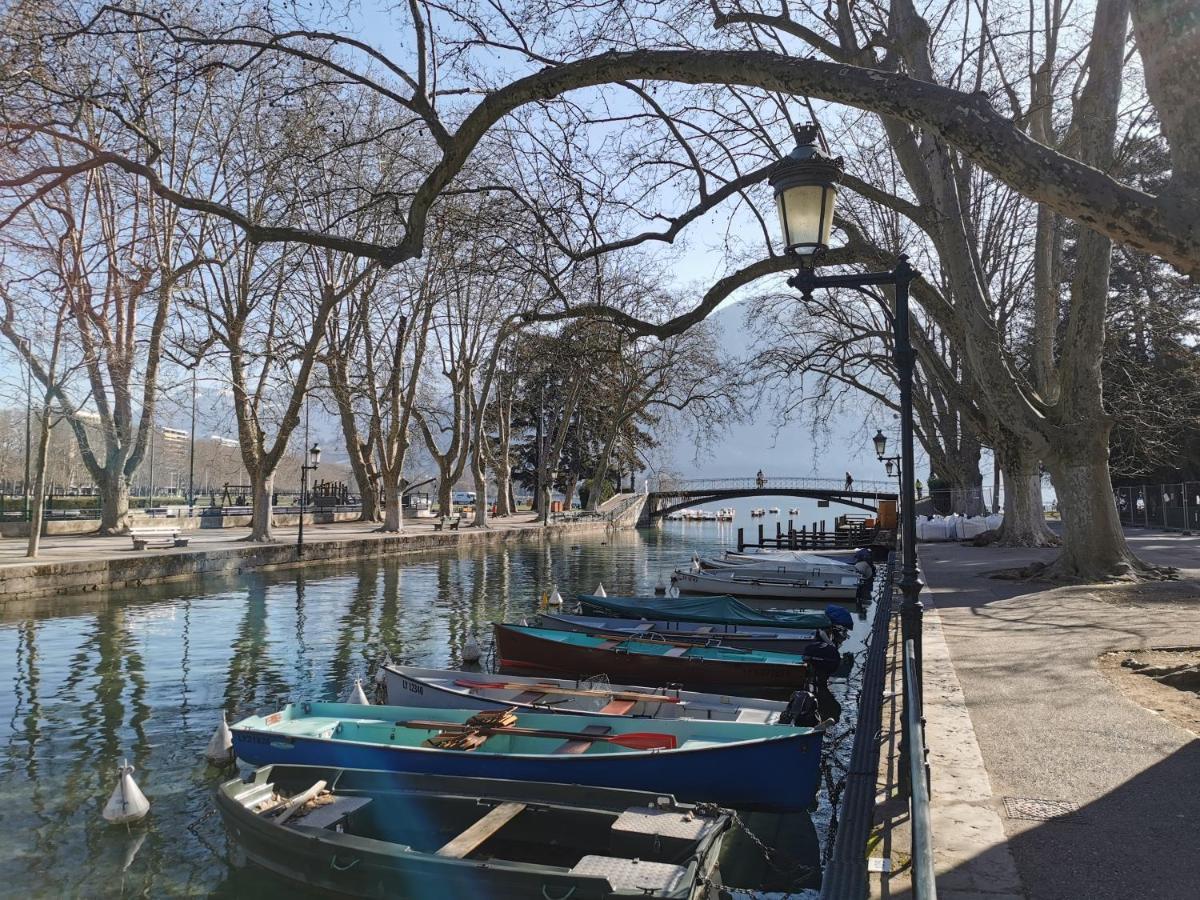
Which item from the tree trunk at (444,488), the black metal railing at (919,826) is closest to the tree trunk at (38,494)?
the black metal railing at (919,826)

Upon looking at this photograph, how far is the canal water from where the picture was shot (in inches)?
265

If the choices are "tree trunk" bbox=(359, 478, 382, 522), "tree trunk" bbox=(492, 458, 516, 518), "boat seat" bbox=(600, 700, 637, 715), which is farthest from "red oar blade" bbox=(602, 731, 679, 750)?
"tree trunk" bbox=(492, 458, 516, 518)

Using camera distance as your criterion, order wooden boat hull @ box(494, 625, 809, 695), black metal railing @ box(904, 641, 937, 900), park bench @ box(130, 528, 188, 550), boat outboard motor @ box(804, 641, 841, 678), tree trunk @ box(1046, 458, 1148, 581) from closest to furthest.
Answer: black metal railing @ box(904, 641, 937, 900), boat outboard motor @ box(804, 641, 841, 678), wooden boat hull @ box(494, 625, 809, 695), tree trunk @ box(1046, 458, 1148, 581), park bench @ box(130, 528, 188, 550)

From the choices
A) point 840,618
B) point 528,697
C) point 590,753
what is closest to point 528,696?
point 528,697

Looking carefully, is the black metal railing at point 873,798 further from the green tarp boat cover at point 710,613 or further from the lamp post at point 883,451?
the lamp post at point 883,451

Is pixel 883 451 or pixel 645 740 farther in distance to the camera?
pixel 883 451

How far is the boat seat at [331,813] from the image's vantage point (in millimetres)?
6109

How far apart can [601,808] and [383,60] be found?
285 inches

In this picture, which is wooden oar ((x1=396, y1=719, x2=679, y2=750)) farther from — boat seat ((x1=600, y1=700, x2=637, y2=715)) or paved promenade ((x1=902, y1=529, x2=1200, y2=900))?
paved promenade ((x1=902, y1=529, x2=1200, y2=900))

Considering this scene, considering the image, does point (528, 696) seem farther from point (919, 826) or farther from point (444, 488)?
point (444, 488)

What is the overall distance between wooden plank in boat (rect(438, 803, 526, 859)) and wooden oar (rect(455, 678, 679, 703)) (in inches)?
110

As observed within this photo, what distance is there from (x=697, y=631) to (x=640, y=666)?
7.87 ft

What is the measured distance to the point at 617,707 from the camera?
8.63 m

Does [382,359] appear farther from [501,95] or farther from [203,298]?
[501,95]
